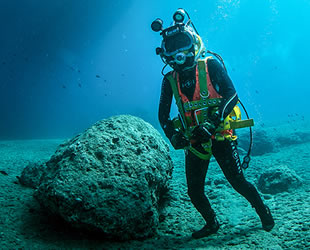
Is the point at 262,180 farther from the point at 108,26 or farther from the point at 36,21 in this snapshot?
the point at 108,26

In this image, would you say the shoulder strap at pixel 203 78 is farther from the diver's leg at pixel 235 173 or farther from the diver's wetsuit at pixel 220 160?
the diver's leg at pixel 235 173

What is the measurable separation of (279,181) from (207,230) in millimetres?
2394

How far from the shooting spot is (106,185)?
9.07ft

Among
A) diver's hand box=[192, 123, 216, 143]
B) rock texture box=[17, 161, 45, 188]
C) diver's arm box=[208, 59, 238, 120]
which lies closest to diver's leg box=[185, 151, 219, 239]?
diver's hand box=[192, 123, 216, 143]

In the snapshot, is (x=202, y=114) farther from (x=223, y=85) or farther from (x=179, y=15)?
(x=179, y=15)

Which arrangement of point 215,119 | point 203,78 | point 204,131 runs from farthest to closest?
point 203,78 → point 215,119 → point 204,131

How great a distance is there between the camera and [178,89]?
3195 millimetres

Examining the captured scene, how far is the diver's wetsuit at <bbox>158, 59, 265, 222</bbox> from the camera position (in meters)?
2.93

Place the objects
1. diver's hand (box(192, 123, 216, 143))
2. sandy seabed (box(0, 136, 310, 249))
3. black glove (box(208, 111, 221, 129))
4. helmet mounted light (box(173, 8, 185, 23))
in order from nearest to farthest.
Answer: sandy seabed (box(0, 136, 310, 249)) < diver's hand (box(192, 123, 216, 143)) < black glove (box(208, 111, 221, 129)) < helmet mounted light (box(173, 8, 185, 23))

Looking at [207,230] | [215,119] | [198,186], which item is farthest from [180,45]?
[207,230]

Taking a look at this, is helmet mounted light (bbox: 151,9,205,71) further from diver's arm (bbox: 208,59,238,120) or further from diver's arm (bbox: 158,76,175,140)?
diver's arm (bbox: 158,76,175,140)

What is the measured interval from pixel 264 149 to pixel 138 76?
10103cm

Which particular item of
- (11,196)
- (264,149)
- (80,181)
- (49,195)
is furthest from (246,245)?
(264,149)

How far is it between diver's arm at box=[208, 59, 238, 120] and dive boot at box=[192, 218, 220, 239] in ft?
5.33
